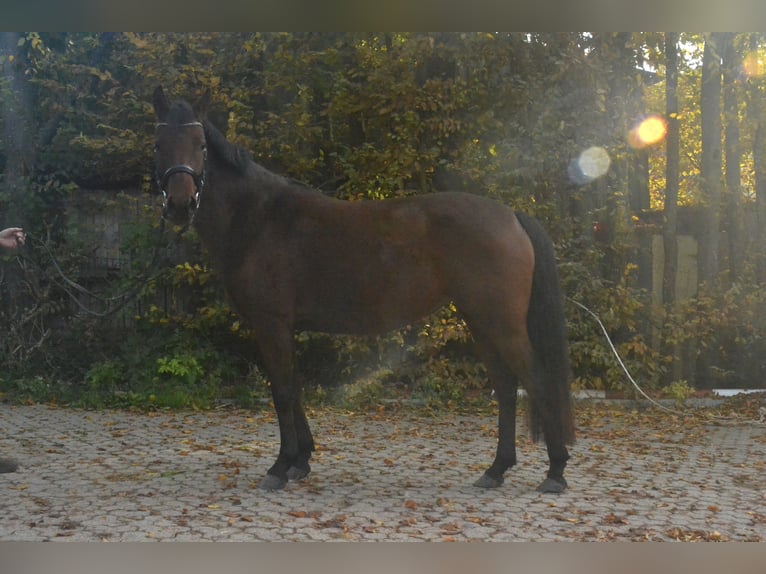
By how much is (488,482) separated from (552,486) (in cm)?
33

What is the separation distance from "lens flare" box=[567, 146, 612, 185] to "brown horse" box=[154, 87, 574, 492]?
254 cm

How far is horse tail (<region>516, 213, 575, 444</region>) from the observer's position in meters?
3.99

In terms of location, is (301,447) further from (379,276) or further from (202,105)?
(202,105)

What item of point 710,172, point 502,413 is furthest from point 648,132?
point 502,413

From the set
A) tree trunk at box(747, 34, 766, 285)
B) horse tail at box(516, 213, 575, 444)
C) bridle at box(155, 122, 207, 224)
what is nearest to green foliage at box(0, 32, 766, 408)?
tree trunk at box(747, 34, 766, 285)

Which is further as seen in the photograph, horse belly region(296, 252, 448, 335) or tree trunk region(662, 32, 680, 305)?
tree trunk region(662, 32, 680, 305)

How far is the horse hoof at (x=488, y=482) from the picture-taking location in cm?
416

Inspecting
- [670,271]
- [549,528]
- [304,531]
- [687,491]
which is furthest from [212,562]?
[670,271]

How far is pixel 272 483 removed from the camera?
4.09 m

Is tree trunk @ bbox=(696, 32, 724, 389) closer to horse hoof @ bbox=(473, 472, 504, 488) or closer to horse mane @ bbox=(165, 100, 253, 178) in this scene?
horse hoof @ bbox=(473, 472, 504, 488)

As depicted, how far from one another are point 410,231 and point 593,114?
9.76 feet

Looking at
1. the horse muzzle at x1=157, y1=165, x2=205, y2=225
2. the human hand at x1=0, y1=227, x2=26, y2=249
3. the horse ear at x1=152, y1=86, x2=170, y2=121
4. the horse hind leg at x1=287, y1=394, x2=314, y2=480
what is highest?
the horse ear at x1=152, y1=86, x2=170, y2=121

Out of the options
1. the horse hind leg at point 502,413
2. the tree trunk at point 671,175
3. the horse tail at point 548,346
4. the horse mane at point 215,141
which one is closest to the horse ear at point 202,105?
the horse mane at point 215,141

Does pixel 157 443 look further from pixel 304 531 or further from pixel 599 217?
pixel 599 217
